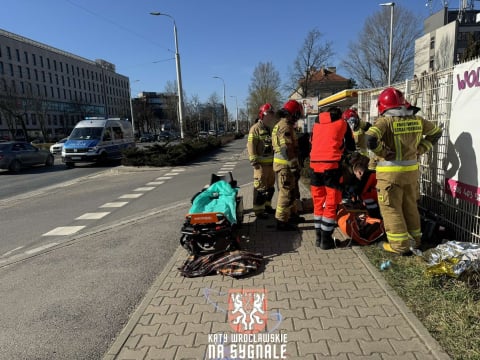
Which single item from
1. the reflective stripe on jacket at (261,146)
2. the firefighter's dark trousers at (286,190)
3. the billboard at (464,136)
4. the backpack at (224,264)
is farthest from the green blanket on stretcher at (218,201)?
the billboard at (464,136)

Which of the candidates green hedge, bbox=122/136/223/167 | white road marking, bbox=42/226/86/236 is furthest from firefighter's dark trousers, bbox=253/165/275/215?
green hedge, bbox=122/136/223/167

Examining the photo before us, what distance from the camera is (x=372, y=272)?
153 inches

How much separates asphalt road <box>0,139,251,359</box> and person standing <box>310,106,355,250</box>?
7.61ft

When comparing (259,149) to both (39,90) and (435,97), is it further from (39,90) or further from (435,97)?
(39,90)

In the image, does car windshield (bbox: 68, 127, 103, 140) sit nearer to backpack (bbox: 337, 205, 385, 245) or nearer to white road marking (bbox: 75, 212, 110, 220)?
white road marking (bbox: 75, 212, 110, 220)

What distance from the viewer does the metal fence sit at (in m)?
4.30

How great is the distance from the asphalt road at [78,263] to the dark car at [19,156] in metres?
7.10

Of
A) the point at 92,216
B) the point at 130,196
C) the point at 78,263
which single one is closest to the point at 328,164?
the point at 78,263

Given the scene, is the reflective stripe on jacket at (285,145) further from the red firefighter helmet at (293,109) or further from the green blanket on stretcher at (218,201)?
the green blanket on stretcher at (218,201)

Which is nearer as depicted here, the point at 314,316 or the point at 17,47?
the point at 314,316

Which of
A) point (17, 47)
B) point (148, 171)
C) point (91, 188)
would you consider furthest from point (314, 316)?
Answer: point (17, 47)

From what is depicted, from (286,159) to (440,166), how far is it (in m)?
2.18

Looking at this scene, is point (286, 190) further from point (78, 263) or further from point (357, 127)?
point (78, 263)

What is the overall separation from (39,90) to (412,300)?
89.5 m
